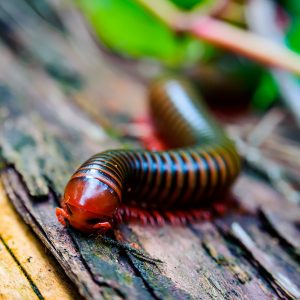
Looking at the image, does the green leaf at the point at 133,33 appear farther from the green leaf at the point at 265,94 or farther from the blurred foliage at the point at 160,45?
the green leaf at the point at 265,94

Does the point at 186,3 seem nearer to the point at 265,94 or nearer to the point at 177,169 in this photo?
the point at 265,94

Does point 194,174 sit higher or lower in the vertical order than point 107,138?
higher

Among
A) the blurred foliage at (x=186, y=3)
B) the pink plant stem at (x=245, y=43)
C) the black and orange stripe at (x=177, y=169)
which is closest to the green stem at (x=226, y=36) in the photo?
the pink plant stem at (x=245, y=43)

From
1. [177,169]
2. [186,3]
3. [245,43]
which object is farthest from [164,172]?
[186,3]

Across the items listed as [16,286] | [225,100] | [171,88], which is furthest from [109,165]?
[225,100]

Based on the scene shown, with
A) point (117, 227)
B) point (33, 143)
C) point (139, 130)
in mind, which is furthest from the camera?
point (139, 130)

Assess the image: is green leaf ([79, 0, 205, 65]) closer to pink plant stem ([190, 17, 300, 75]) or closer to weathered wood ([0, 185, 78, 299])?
pink plant stem ([190, 17, 300, 75])

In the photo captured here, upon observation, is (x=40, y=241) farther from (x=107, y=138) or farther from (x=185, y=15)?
(x=185, y=15)
